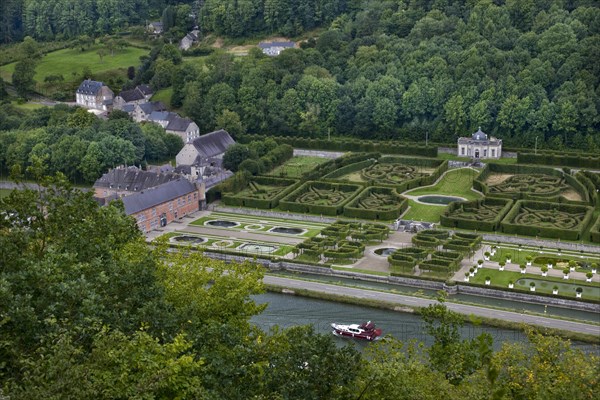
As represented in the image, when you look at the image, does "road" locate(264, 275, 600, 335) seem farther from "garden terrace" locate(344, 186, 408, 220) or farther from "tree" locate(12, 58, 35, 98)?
"tree" locate(12, 58, 35, 98)

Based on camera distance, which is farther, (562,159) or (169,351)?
(562,159)

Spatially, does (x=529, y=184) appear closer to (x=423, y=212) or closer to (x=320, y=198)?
(x=423, y=212)

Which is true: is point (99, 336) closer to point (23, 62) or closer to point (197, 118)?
point (197, 118)

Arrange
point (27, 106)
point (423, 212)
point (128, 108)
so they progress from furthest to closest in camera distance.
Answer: point (27, 106), point (128, 108), point (423, 212)

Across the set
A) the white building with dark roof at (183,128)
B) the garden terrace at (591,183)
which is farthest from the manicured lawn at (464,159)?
the white building with dark roof at (183,128)

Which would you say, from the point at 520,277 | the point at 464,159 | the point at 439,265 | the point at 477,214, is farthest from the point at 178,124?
the point at 520,277

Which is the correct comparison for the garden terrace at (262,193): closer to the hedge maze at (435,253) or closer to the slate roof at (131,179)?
the slate roof at (131,179)
